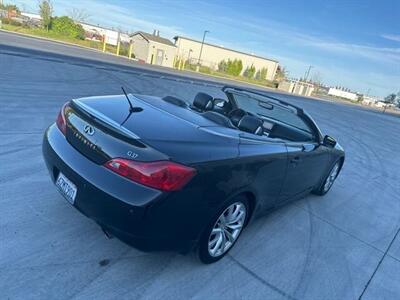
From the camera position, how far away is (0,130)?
4965 millimetres

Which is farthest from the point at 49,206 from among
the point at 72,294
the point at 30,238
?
the point at 72,294

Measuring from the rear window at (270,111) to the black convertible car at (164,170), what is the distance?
0.82 meters

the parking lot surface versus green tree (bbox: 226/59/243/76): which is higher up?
the parking lot surface

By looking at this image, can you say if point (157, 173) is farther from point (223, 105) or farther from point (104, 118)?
point (223, 105)

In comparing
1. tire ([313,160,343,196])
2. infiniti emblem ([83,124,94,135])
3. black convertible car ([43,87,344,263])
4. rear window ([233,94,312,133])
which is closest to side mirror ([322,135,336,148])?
rear window ([233,94,312,133])

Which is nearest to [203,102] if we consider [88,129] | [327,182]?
[88,129]

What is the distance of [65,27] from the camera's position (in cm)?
4322

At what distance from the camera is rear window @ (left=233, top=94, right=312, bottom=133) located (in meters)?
4.23

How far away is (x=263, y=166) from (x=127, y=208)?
138 cm

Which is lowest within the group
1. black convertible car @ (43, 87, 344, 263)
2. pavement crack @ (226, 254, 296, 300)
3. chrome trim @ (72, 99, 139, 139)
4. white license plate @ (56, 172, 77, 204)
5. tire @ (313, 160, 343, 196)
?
pavement crack @ (226, 254, 296, 300)

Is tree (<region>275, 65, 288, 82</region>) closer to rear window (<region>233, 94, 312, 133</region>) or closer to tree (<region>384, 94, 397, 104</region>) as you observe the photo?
tree (<region>384, 94, 397, 104</region>)

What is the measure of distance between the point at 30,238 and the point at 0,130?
290 centimetres

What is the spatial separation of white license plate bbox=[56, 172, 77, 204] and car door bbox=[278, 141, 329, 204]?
7.08ft

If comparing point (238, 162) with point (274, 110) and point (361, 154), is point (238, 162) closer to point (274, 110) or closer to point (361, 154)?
point (274, 110)
